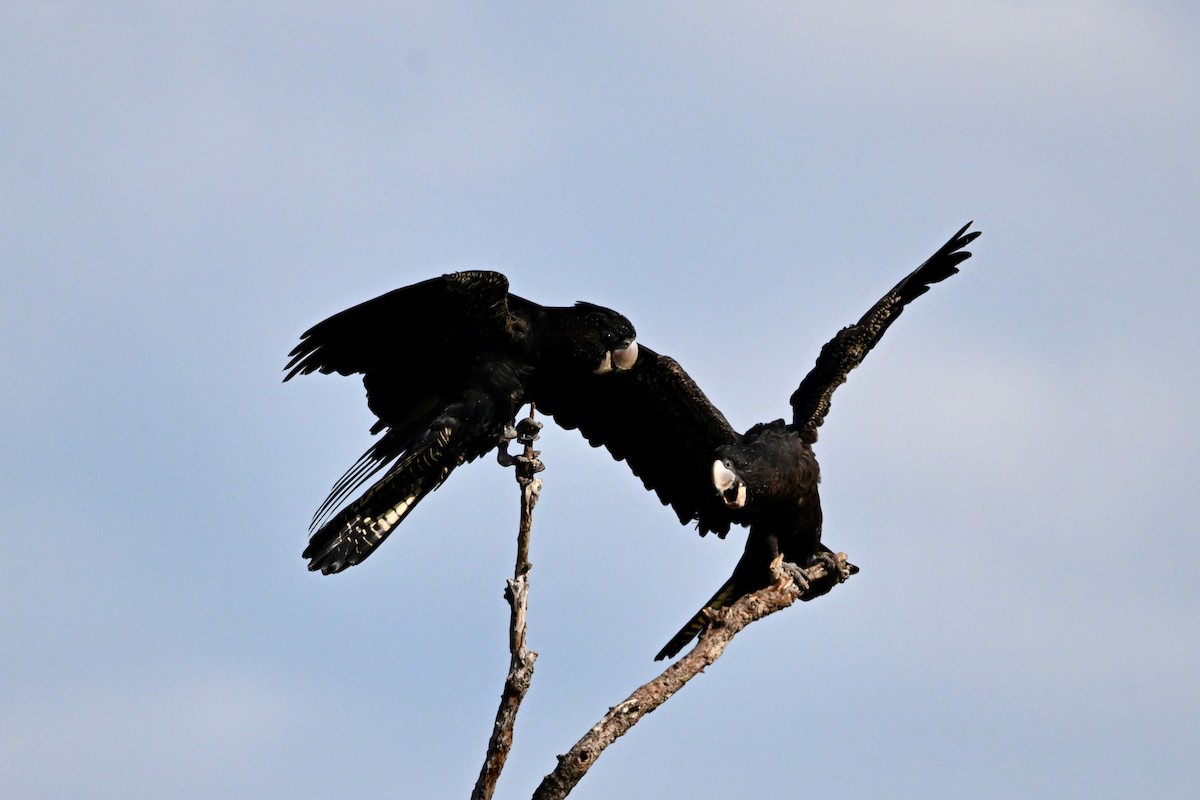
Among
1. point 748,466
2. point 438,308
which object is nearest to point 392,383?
point 438,308

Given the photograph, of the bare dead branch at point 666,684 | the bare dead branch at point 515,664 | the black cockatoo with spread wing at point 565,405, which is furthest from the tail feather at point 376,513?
the bare dead branch at point 666,684

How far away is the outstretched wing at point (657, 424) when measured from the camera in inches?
552

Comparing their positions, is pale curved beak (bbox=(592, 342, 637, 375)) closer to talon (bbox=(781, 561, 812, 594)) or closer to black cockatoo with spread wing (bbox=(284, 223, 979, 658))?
black cockatoo with spread wing (bbox=(284, 223, 979, 658))

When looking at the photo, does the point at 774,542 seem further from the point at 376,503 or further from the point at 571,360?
the point at 376,503

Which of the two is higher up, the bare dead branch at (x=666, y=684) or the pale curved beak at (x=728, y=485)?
the pale curved beak at (x=728, y=485)

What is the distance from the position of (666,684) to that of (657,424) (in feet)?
11.3

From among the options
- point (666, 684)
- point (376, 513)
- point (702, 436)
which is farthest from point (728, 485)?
point (376, 513)

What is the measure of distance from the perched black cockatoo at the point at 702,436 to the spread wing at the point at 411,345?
37.1 inches

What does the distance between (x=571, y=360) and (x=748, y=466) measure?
6.25ft

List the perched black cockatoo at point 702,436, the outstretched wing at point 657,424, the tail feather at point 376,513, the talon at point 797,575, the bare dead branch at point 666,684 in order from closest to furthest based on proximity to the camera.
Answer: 1. the bare dead branch at point 666,684
2. the tail feather at point 376,513
3. the talon at point 797,575
4. the perched black cockatoo at point 702,436
5. the outstretched wing at point 657,424

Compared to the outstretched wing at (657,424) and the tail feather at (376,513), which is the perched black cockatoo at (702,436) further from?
the tail feather at (376,513)

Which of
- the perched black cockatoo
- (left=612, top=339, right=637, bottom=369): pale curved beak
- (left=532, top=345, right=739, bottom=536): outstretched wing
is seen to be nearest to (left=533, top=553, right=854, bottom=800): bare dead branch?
the perched black cockatoo

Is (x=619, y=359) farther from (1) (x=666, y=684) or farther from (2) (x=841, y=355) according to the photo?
(1) (x=666, y=684)

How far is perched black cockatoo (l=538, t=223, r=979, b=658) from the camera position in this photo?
13.4 metres
